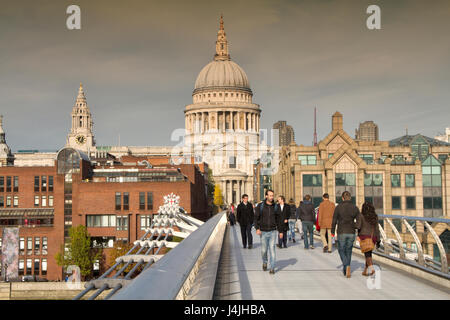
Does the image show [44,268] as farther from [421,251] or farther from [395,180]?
[421,251]

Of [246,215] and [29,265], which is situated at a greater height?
[246,215]

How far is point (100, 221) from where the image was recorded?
7625 centimetres

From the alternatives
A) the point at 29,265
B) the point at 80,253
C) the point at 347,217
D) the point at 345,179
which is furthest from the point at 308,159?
the point at 347,217

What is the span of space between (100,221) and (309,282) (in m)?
67.0

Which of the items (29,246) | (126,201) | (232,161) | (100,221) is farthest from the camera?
(232,161)

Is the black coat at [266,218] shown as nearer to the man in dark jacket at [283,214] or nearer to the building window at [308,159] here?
the man in dark jacket at [283,214]

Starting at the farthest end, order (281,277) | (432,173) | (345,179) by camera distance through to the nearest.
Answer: (432,173) → (345,179) → (281,277)

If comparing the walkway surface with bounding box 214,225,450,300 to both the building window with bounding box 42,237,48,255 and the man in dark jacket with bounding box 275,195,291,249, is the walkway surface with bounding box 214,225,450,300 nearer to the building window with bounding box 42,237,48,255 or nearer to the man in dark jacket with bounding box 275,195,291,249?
the man in dark jacket with bounding box 275,195,291,249

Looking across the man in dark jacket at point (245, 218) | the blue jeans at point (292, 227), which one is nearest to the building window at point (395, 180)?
the blue jeans at point (292, 227)

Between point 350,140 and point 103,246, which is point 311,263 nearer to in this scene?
point 350,140

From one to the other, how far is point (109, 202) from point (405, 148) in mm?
38159

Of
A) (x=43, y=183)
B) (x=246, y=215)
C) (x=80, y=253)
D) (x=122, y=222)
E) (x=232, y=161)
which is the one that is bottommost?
(x=80, y=253)

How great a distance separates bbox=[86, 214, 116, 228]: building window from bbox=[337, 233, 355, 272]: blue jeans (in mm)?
65288
